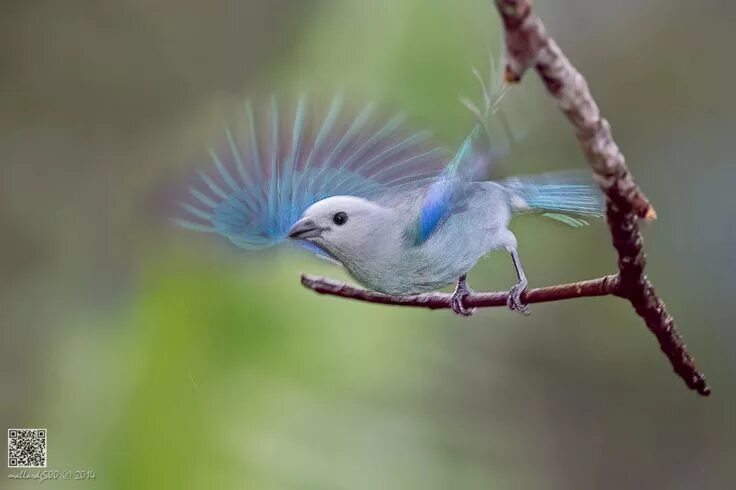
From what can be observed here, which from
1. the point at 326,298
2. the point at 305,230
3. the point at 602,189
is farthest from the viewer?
the point at 326,298

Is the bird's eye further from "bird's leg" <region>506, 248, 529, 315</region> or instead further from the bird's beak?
"bird's leg" <region>506, 248, 529, 315</region>

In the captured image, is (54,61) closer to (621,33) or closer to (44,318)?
(44,318)

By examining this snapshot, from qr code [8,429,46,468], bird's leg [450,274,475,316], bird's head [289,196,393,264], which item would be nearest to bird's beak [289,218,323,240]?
bird's head [289,196,393,264]

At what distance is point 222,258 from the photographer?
0.73m

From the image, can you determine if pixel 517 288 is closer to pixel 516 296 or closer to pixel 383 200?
pixel 516 296

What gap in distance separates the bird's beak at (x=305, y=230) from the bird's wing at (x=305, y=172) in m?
0.05

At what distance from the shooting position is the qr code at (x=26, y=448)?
745mm

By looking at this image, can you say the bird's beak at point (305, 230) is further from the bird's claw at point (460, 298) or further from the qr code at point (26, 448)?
the qr code at point (26, 448)

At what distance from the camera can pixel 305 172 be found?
574 mm

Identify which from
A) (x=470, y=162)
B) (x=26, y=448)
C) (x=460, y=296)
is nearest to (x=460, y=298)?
(x=460, y=296)

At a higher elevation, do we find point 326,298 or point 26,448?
point 326,298

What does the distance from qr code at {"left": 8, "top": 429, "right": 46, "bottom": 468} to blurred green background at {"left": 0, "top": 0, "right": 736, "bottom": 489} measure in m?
0.01

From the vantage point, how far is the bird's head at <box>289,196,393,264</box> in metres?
0.50

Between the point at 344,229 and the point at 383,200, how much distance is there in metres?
0.05
